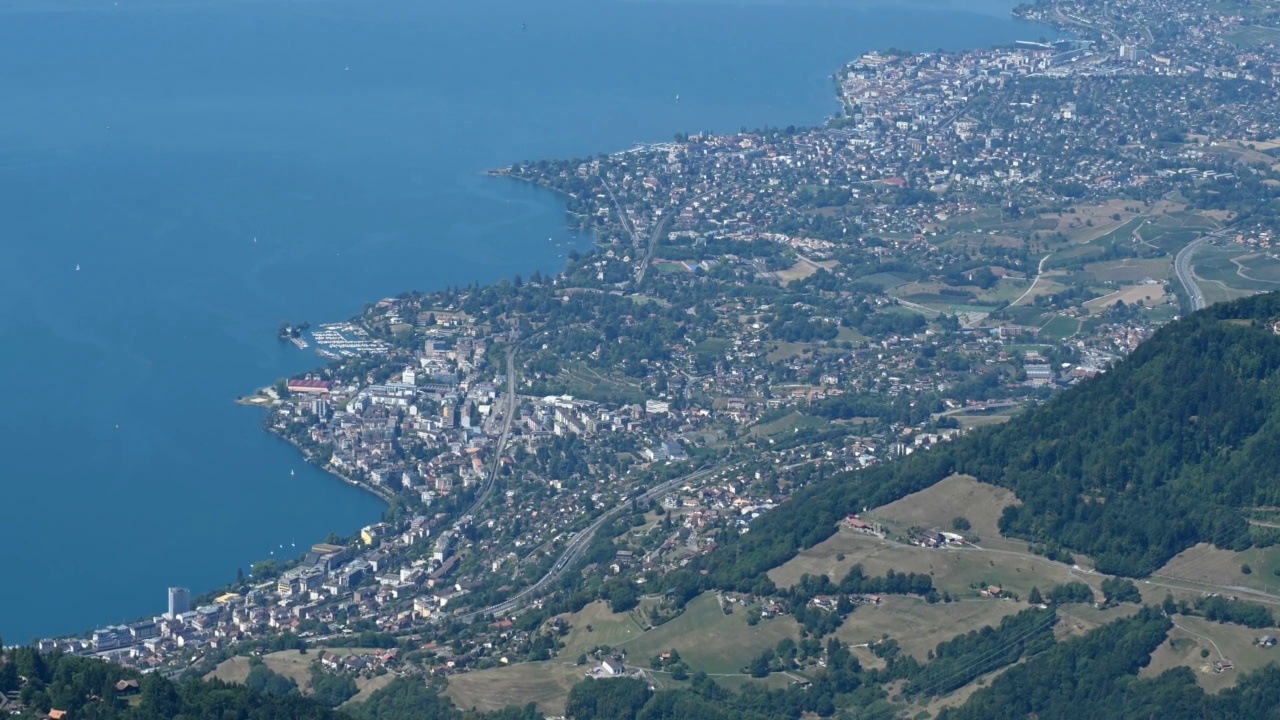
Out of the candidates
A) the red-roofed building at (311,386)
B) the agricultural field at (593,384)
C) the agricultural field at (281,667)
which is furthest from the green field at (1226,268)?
the agricultural field at (281,667)

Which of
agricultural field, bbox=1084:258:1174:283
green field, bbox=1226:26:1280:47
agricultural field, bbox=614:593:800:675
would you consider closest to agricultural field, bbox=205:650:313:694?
agricultural field, bbox=614:593:800:675

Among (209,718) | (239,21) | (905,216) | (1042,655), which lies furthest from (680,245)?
(239,21)

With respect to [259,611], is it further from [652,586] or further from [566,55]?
[566,55]

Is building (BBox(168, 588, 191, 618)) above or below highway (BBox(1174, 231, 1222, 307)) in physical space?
below

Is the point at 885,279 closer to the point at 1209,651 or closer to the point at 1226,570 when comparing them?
the point at 1226,570

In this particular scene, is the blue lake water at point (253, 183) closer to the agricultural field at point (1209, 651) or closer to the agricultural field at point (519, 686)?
the agricultural field at point (519, 686)

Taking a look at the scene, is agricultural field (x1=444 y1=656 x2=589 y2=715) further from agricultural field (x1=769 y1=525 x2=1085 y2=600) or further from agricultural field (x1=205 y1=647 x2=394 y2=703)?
agricultural field (x1=769 y1=525 x2=1085 y2=600)
